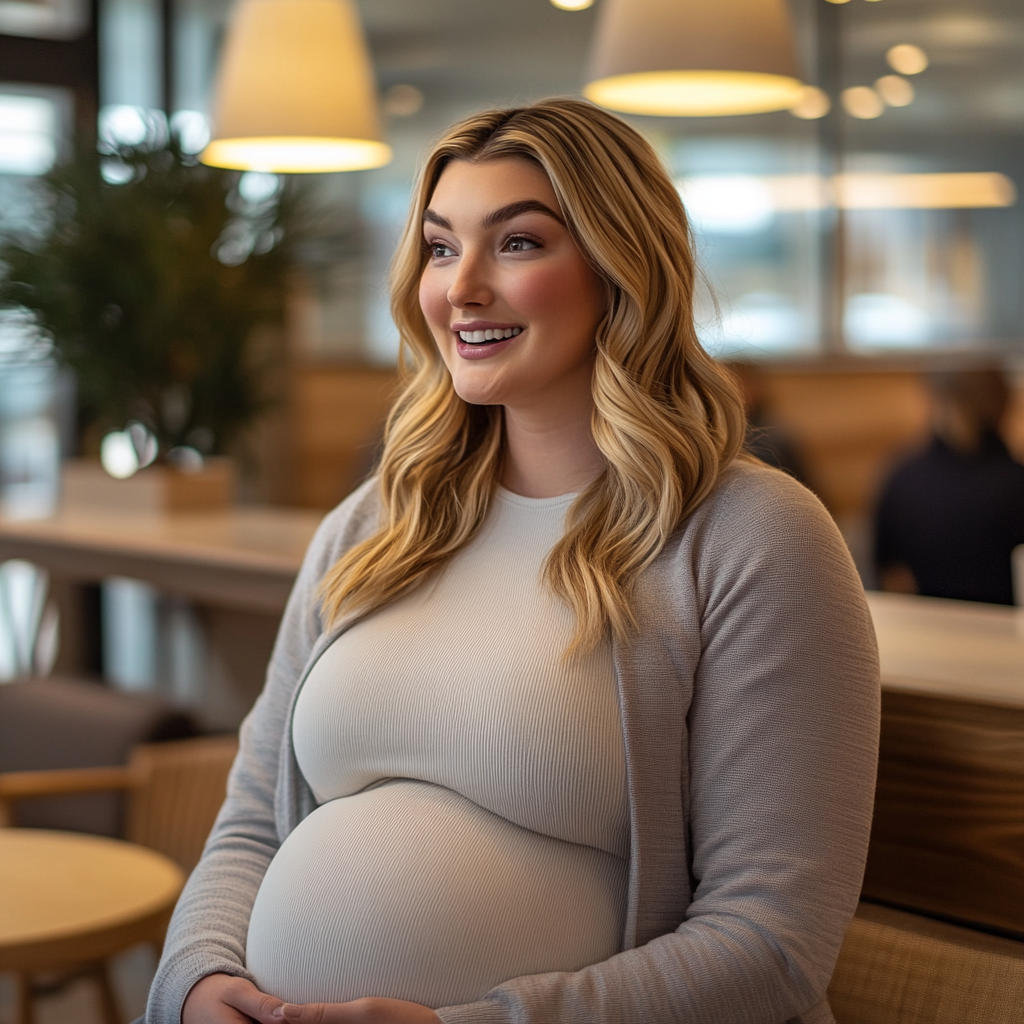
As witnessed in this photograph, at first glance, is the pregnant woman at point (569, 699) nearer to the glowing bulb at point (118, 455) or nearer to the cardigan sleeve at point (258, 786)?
the cardigan sleeve at point (258, 786)

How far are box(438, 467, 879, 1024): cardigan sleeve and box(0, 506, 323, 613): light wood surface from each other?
1.52 m

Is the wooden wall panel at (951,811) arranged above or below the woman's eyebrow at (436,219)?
below

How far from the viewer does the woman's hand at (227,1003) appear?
1445mm

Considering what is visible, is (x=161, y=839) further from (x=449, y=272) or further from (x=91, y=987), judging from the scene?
(x=449, y=272)

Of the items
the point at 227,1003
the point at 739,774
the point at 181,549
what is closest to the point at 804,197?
the point at 181,549

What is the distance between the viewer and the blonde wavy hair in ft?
4.91

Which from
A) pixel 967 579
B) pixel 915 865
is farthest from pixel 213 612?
pixel 915 865

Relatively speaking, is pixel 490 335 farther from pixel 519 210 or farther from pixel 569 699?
pixel 569 699

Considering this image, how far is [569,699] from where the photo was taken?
145 centimetres

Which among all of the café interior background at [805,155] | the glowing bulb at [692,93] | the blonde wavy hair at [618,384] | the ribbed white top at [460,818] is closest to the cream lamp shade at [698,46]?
the glowing bulb at [692,93]

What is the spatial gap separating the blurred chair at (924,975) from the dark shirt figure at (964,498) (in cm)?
230

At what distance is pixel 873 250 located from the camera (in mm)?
6305

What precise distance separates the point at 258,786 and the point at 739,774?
0.67 m

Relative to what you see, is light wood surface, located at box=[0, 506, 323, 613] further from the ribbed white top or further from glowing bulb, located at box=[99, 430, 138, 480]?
glowing bulb, located at box=[99, 430, 138, 480]
